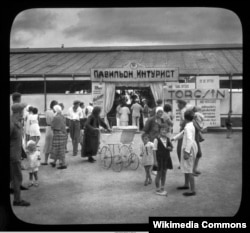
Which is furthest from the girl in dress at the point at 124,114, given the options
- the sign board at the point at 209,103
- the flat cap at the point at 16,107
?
the flat cap at the point at 16,107

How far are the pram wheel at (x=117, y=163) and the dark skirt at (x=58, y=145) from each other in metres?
0.94

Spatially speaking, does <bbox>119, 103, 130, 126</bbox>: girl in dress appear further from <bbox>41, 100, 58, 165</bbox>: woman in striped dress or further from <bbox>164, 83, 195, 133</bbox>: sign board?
<bbox>41, 100, 58, 165</bbox>: woman in striped dress

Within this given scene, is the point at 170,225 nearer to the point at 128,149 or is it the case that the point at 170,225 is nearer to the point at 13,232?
the point at 13,232

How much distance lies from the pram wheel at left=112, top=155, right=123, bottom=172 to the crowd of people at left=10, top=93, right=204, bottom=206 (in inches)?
19.6

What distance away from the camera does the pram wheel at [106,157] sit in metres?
5.18

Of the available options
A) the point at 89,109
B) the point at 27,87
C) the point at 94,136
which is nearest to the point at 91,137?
the point at 94,136

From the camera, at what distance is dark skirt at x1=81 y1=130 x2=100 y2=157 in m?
5.61

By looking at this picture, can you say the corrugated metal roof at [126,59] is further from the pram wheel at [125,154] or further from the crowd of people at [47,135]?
the pram wheel at [125,154]

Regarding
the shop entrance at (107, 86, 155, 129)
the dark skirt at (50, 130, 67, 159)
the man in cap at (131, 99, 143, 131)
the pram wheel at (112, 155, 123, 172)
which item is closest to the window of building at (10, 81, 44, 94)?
the dark skirt at (50, 130, 67, 159)

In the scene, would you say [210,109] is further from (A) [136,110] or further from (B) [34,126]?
(B) [34,126]

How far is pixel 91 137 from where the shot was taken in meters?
5.64

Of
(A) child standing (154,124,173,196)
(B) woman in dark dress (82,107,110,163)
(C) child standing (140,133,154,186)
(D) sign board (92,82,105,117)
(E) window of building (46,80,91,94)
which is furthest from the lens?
(B) woman in dark dress (82,107,110,163)

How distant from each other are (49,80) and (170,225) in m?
2.97

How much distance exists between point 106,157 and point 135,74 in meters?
1.73
